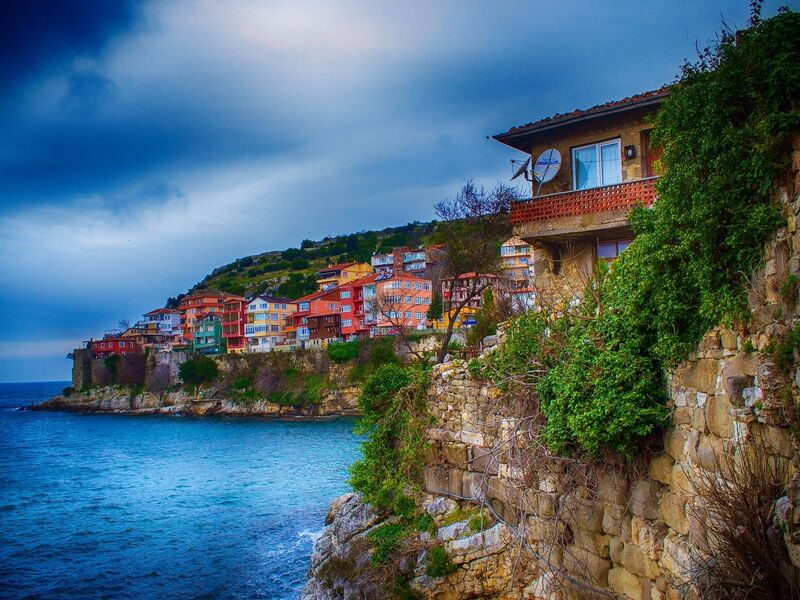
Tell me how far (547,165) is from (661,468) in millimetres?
10999

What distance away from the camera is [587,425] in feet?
24.5

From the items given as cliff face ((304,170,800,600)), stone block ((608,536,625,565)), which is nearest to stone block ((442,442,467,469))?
cliff face ((304,170,800,600))

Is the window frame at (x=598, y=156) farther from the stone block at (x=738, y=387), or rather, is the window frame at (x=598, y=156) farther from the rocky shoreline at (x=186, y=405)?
the rocky shoreline at (x=186, y=405)

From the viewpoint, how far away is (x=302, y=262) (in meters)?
149

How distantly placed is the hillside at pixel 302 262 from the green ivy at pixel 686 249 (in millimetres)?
109520

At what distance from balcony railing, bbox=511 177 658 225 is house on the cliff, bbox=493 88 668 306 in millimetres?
22

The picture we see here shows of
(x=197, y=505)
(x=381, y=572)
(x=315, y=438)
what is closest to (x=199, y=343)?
(x=315, y=438)

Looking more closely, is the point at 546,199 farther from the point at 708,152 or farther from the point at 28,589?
the point at 28,589

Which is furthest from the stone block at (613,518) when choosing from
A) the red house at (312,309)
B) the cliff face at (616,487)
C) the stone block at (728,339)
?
the red house at (312,309)

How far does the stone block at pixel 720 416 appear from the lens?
19.1ft

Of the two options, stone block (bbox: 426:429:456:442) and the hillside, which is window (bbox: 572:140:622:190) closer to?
stone block (bbox: 426:429:456:442)

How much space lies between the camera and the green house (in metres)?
103

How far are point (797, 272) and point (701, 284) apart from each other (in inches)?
48.4

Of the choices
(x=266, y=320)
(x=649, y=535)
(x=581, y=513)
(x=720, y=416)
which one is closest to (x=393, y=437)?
(x=581, y=513)
